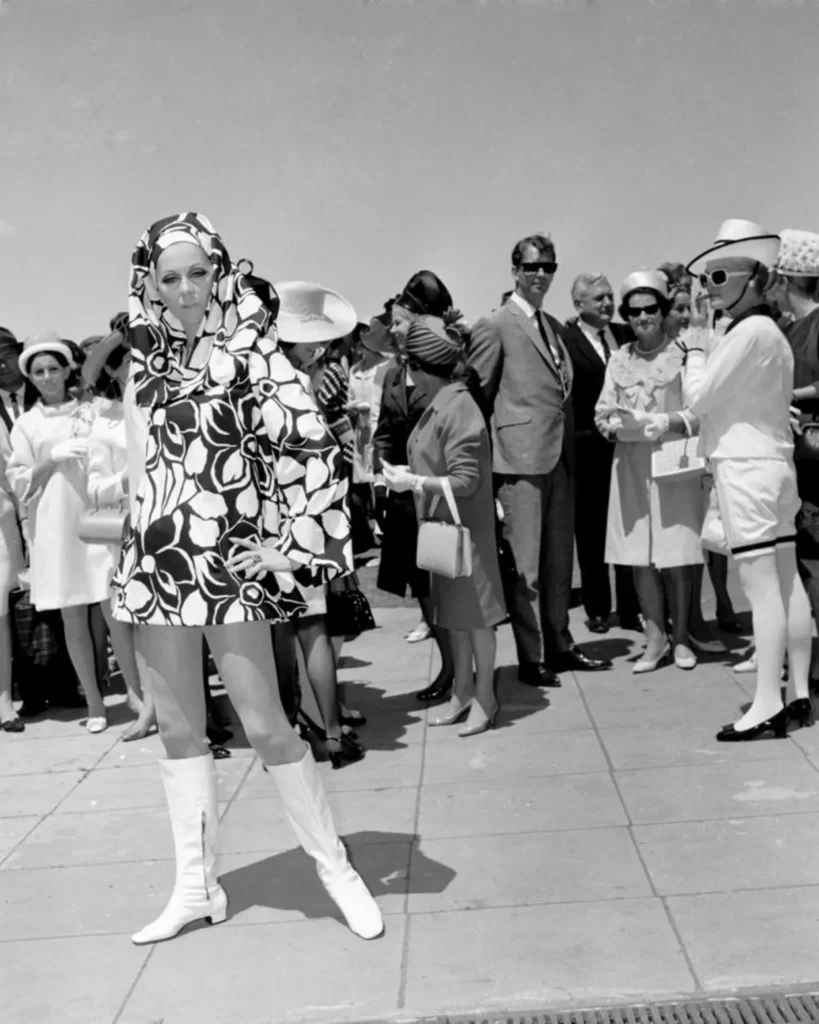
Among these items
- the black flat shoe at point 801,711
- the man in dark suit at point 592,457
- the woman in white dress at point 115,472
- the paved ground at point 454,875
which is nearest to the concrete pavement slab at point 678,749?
the paved ground at point 454,875

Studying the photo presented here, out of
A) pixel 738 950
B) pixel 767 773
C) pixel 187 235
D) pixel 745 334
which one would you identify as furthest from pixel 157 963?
pixel 745 334

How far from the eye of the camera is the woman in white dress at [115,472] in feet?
18.8

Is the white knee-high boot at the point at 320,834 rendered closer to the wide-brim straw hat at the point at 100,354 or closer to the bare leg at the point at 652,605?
the wide-brim straw hat at the point at 100,354

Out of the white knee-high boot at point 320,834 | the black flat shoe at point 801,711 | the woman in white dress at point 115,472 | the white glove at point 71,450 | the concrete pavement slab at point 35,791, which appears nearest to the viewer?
the white knee-high boot at point 320,834

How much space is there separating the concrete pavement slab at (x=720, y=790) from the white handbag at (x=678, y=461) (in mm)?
1857

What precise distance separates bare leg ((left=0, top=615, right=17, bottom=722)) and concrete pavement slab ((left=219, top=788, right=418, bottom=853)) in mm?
2088

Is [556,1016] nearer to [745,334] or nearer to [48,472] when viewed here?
[745,334]

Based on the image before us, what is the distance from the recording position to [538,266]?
6520 millimetres

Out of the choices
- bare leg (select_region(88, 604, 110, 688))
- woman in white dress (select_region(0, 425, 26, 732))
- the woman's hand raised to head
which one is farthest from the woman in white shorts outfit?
woman in white dress (select_region(0, 425, 26, 732))

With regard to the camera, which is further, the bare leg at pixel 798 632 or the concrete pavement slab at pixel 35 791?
the bare leg at pixel 798 632

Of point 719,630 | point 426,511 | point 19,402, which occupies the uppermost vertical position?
point 19,402

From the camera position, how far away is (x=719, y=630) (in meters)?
7.55

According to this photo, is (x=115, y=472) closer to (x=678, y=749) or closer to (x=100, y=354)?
(x=100, y=354)

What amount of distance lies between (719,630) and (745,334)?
112 inches
